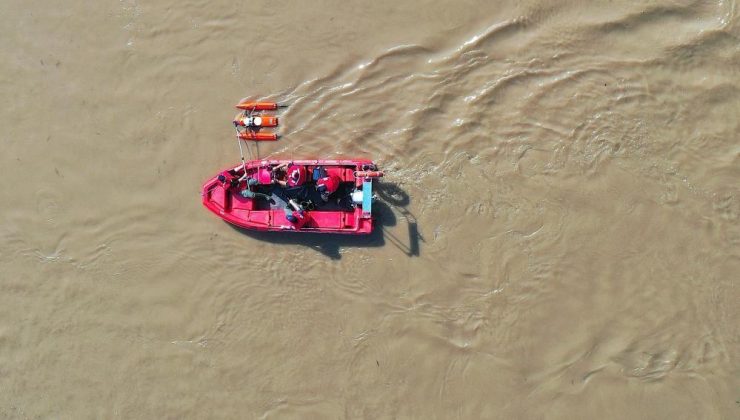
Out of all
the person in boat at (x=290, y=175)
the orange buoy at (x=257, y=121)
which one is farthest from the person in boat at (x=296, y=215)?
the orange buoy at (x=257, y=121)

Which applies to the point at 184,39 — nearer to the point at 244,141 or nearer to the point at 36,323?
the point at 244,141

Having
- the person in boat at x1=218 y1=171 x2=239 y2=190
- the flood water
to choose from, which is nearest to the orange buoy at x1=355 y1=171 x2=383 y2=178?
the flood water

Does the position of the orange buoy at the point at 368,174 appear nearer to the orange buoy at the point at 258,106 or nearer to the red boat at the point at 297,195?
the red boat at the point at 297,195

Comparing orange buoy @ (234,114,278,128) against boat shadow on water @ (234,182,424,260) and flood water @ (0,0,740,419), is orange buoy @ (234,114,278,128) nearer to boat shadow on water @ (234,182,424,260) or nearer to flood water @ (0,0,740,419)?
flood water @ (0,0,740,419)

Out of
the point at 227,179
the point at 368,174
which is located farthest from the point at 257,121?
the point at 368,174

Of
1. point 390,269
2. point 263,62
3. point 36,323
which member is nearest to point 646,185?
point 390,269

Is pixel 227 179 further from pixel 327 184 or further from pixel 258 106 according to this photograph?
pixel 327 184
